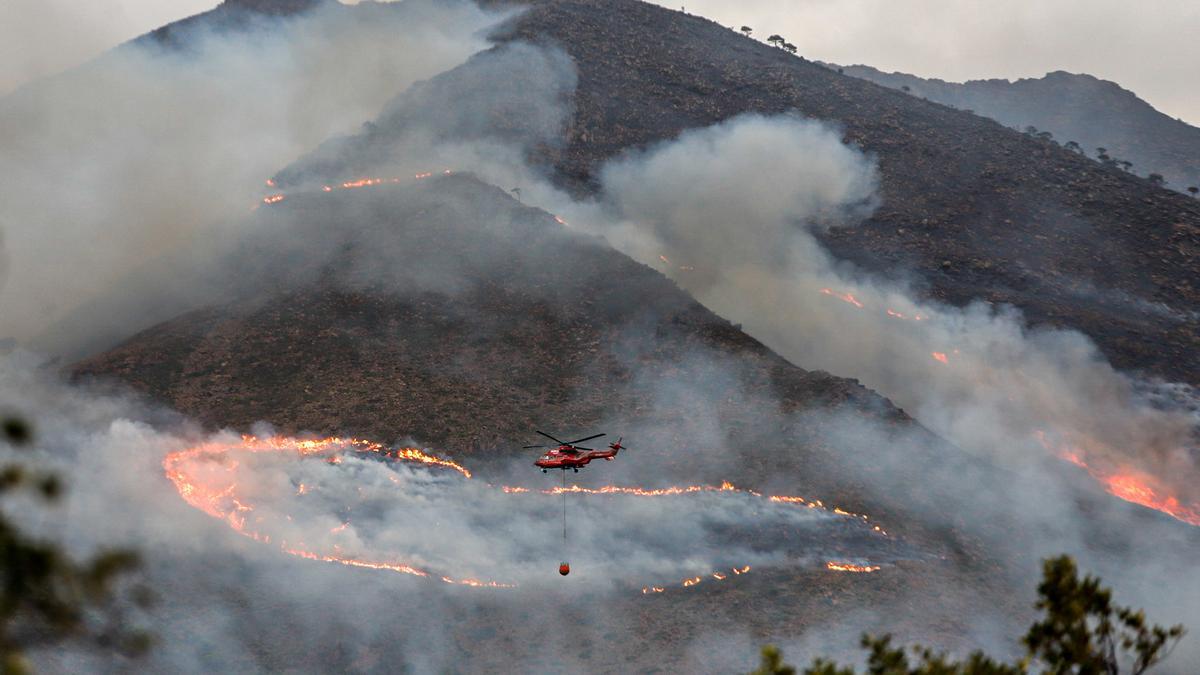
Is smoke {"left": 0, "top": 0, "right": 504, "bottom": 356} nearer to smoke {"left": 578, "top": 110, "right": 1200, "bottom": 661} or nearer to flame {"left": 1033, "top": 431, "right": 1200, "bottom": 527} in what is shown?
smoke {"left": 578, "top": 110, "right": 1200, "bottom": 661}

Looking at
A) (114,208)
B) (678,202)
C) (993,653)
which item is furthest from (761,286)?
(114,208)

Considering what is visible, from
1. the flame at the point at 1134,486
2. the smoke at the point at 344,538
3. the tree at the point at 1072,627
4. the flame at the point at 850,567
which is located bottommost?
the smoke at the point at 344,538

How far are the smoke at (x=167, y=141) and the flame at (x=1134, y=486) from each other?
61908 millimetres

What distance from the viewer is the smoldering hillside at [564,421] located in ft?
157

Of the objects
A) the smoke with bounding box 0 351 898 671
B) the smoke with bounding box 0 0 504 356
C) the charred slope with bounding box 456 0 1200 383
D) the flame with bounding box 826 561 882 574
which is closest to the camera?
the smoke with bounding box 0 351 898 671

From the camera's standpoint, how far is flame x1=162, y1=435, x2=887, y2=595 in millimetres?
51625

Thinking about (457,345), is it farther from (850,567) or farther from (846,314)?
(846,314)

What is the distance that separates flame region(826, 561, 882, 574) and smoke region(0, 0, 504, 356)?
50.4 meters

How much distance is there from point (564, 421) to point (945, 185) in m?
56.0

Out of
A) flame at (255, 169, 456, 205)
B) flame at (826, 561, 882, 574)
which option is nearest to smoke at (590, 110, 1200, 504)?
flame at (255, 169, 456, 205)

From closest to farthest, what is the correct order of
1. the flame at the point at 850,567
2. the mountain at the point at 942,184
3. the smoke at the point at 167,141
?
the flame at the point at 850,567, the smoke at the point at 167,141, the mountain at the point at 942,184

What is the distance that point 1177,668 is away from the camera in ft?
144

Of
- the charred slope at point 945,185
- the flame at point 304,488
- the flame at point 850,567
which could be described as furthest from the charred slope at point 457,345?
the charred slope at point 945,185

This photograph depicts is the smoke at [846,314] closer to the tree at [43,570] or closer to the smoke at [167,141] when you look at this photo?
the smoke at [167,141]
